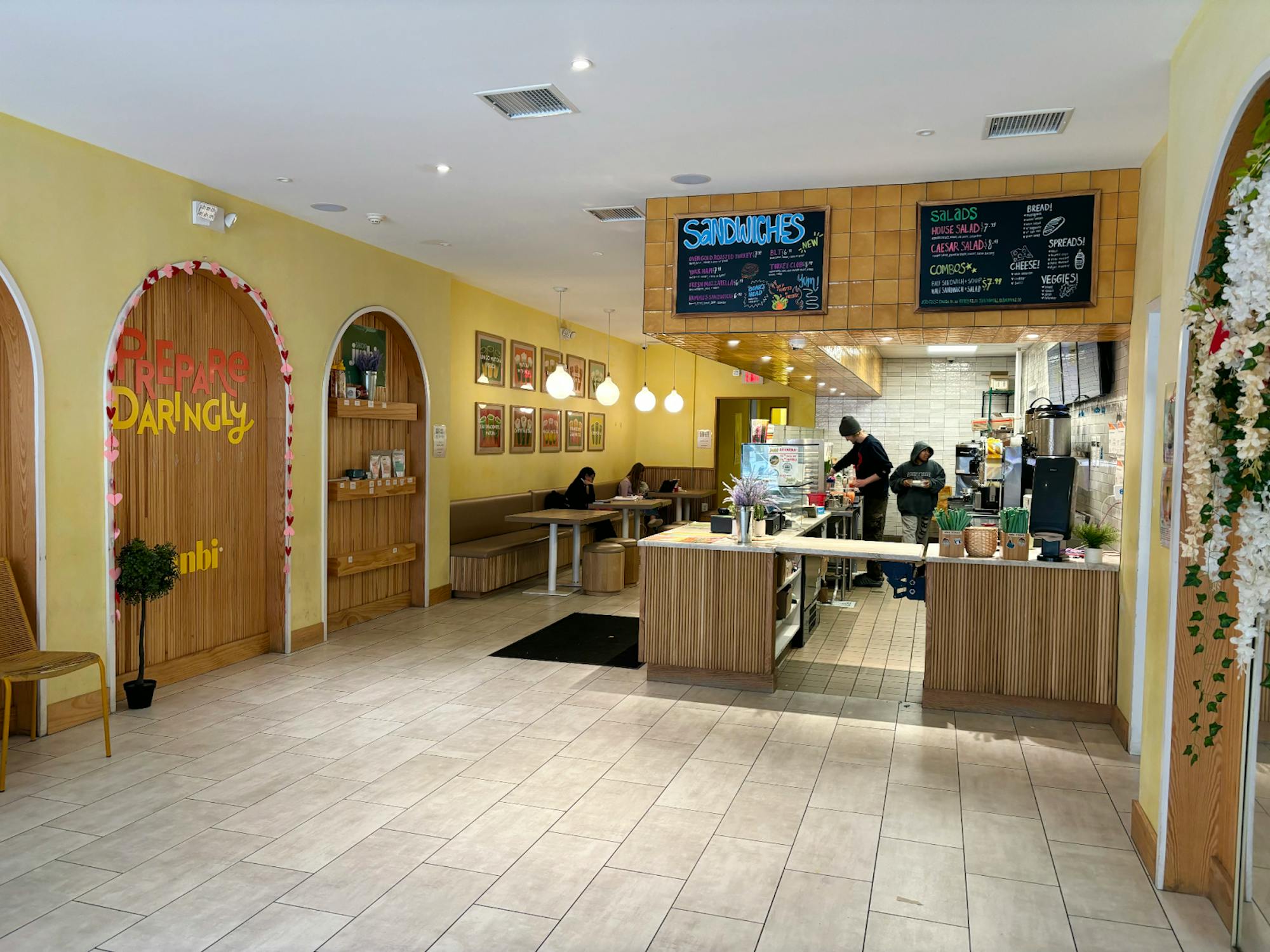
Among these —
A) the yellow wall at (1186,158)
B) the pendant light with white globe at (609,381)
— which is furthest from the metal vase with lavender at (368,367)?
the yellow wall at (1186,158)

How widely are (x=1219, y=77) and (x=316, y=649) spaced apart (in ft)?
20.0

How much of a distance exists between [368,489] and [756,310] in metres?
3.52

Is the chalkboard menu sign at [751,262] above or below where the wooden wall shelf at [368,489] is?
above

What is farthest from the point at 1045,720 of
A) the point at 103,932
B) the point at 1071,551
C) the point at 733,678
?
the point at 103,932

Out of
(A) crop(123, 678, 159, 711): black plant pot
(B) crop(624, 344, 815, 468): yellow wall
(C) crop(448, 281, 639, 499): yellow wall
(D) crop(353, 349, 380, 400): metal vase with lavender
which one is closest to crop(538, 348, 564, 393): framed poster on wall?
(C) crop(448, 281, 639, 499): yellow wall

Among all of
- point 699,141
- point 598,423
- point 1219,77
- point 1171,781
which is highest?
point 699,141

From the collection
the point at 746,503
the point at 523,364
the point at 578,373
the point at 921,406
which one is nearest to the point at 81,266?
the point at 746,503

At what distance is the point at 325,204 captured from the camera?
19.8 ft

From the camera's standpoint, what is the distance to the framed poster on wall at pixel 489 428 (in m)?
9.48

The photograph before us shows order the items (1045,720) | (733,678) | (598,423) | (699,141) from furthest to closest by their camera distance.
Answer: (598,423) → (733,678) → (1045,720) → (699,141)

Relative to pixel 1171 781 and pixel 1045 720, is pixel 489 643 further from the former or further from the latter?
pixel 1171 781

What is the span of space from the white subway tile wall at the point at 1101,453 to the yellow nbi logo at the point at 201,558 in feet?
18.4

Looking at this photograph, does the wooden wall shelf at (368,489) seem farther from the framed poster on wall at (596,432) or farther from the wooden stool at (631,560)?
the framed poster on wall at (596,432)

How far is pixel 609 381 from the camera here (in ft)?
33.2
